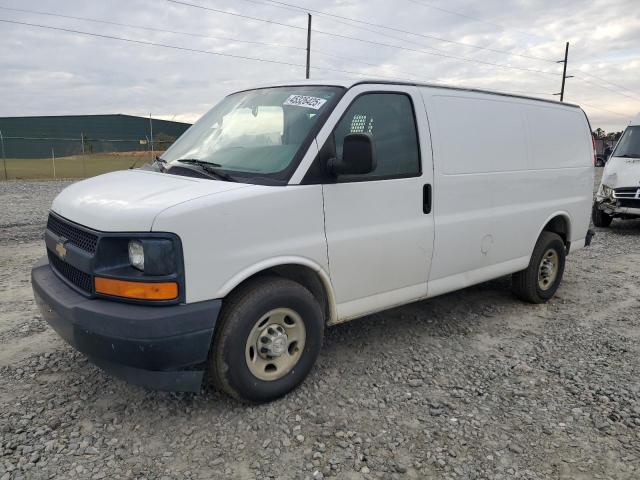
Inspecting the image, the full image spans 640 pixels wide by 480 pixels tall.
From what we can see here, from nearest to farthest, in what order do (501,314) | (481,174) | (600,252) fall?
(481,174), (501,314), (600,252)

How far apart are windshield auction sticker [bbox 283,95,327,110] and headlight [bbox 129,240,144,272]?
1.52 m

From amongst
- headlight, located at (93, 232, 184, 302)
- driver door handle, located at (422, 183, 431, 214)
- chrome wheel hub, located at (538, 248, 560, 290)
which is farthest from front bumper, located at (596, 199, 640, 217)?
headlight, located at (93, 232, 184, 302)

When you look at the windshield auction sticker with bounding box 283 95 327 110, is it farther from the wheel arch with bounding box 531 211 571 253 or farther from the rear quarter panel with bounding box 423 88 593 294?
the wheel arch with bounding box 531 211 571 253

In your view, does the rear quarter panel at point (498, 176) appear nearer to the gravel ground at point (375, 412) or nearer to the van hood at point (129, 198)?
the gravel ground at point (375, 412)

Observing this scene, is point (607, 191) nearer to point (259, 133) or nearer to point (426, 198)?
point (426, 198)

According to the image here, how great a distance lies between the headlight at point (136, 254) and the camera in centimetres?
284

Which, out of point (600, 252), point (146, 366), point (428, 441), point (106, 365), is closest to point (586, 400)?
point (428, 441)

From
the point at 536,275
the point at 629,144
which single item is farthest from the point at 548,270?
the point at 629,144

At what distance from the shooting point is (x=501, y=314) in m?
5.29

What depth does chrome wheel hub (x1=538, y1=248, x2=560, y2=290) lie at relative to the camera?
5598 millimetres

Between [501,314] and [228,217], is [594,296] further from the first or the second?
[228,217]

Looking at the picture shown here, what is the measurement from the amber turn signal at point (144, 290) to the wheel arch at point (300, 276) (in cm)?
28

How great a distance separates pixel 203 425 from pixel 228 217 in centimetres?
127

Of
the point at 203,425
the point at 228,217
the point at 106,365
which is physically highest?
the point at 228,217
